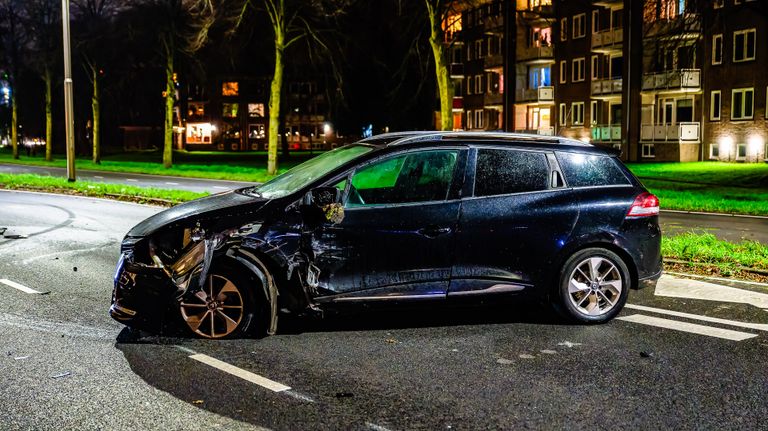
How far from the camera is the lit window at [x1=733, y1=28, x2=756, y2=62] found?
41.1 m

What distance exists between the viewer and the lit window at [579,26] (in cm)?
5378

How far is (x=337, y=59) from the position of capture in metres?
33.2

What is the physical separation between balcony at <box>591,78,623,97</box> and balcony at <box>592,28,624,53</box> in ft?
6.16

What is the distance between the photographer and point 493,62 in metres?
64.8

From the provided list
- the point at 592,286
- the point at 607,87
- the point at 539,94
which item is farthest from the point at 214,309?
the point at 539,94

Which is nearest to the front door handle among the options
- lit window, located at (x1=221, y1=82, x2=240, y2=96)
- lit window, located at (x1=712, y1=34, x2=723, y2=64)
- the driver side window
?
the driver side window

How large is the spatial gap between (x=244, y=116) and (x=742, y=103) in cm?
7352

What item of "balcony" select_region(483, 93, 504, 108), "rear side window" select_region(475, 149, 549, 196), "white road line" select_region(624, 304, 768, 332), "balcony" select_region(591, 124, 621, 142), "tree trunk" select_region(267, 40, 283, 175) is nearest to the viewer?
"rear side window" select_region(475, 149, 549, 196)

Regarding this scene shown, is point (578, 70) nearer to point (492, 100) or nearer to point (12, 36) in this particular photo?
point (492, 100)

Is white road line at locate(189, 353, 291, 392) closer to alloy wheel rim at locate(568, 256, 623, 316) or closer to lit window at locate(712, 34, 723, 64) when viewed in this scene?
alloy wheel rim at locate(568, 256, 623, 316)

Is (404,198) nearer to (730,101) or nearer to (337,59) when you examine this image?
(337,59)

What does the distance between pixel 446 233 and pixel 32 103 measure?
10493 centimetres

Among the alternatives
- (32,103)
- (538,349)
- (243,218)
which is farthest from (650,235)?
(32,103)

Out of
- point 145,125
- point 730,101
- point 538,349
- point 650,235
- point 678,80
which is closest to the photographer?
point 538,349
